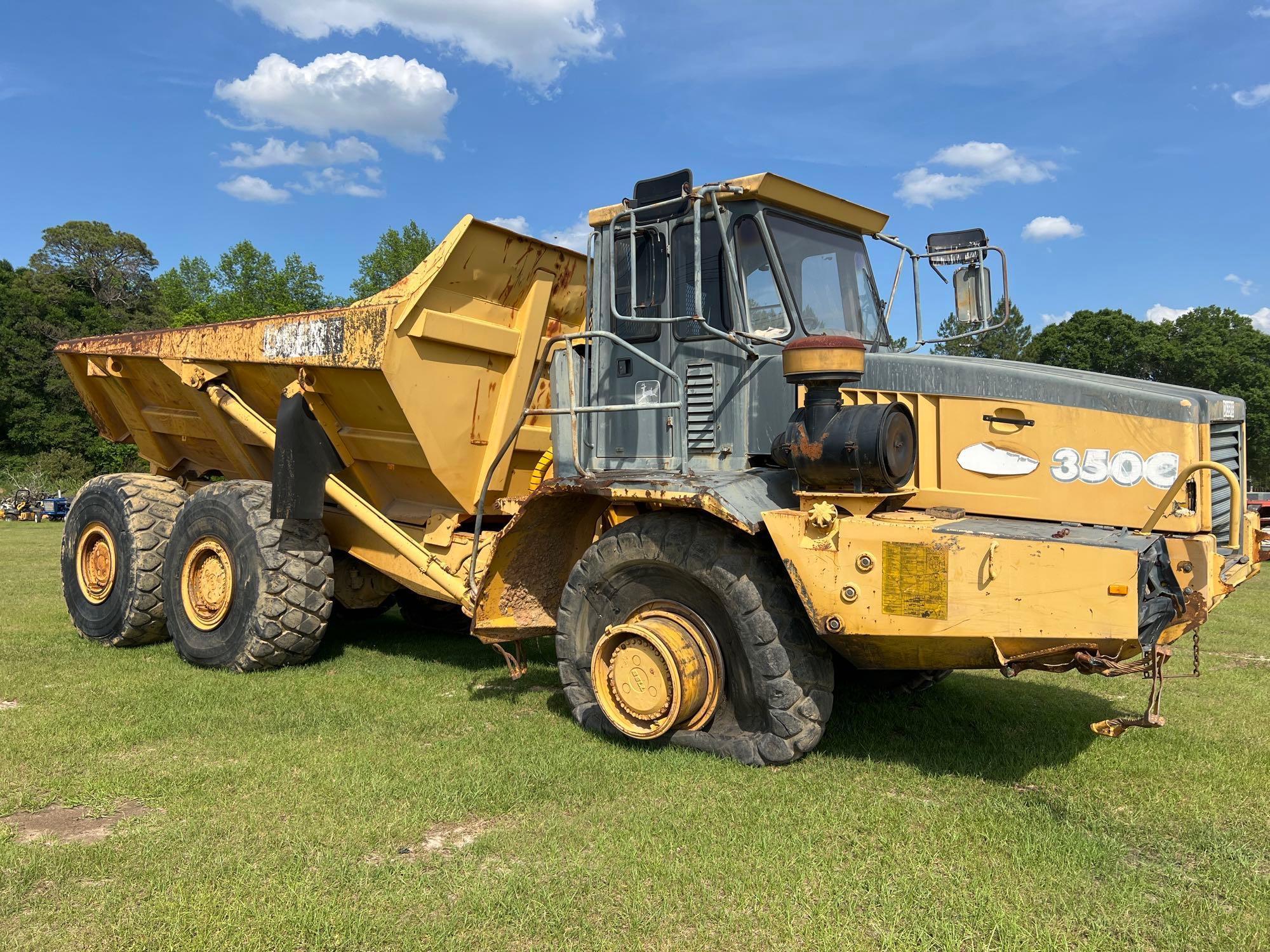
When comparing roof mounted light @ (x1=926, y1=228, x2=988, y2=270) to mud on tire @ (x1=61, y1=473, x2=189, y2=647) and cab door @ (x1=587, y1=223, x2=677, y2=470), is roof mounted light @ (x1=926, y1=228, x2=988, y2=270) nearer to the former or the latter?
cab door @ (x1=587, y1=223, x2=677, y2=470)

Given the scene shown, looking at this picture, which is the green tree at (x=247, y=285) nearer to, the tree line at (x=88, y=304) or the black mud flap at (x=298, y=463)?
the tree line at (x=88, y=304)

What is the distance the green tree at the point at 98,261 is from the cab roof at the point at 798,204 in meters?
54.4

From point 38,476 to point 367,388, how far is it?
3424cm

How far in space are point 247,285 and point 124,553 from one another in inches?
2239

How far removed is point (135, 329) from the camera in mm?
47188

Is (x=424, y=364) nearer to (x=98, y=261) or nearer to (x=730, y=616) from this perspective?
(x=730, y=616)

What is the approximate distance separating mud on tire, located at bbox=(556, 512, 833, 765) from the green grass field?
207 mm

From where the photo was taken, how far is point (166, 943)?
3.03m

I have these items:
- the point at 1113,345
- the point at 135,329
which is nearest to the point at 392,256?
the point at 135,329

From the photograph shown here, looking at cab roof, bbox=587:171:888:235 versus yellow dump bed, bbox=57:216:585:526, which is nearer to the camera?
cab roof, bbox=587:171:888:235

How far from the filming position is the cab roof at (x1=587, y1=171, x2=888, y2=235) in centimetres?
492

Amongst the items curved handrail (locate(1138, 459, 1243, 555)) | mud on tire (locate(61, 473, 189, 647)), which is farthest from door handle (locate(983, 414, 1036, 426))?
mud on tire (locate(61, 473, 189, 647))

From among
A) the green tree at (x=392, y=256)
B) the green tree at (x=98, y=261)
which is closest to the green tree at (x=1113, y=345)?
the green tree at (x=392, y=256)

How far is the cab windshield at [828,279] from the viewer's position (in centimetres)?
511
